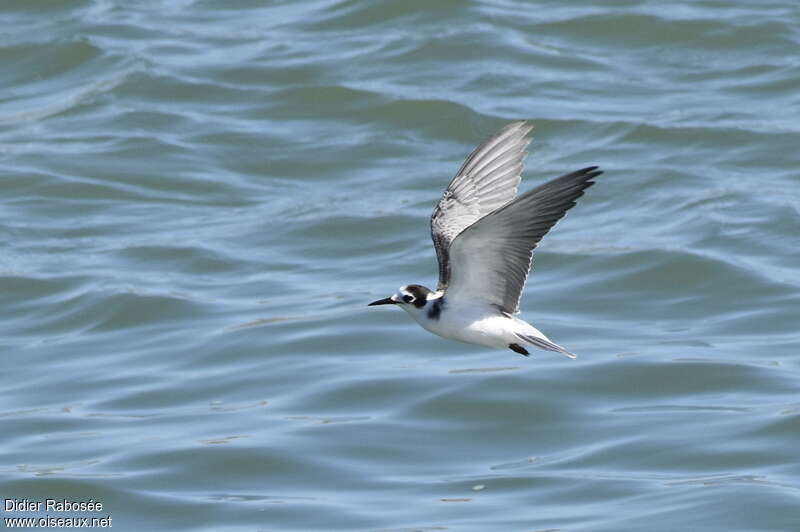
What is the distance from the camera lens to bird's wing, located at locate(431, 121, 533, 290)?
32.5ft

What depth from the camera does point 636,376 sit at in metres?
15.0

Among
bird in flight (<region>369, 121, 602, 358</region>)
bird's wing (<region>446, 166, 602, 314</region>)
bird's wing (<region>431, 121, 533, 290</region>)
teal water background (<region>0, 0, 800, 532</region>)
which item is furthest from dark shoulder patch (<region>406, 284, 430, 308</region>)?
teal water background (<region>0, 0, 800, 532</region>)

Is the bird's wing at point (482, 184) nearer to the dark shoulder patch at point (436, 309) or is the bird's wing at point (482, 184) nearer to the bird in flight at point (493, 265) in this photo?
the bird in flight at point (493, 265)

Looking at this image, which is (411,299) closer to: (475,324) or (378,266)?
(475,324)

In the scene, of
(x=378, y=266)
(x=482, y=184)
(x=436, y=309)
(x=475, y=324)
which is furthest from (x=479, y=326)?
A: (x=378, y=266)

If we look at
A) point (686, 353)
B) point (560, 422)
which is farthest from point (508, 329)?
point (686, 353)

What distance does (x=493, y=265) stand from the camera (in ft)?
29.6

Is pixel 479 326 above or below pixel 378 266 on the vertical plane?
below

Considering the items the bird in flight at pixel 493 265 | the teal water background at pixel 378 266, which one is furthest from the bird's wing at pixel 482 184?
the teal water background at pixel 378 266

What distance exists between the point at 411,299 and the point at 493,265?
1.65ft

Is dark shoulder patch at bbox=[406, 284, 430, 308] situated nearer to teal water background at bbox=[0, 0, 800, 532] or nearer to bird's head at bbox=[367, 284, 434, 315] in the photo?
bird's head at bbox=[367, 284, 434, 315]

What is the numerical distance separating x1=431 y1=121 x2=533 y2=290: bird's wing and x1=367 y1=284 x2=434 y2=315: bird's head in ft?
2.40

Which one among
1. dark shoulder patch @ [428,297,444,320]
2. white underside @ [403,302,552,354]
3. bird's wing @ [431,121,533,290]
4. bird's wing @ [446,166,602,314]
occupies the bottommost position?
white underside @ [403,302,552,354]

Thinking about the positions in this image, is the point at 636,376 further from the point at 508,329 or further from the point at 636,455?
the point at 508,329
